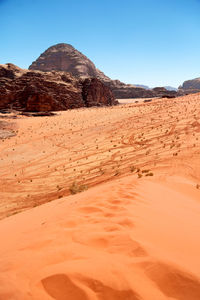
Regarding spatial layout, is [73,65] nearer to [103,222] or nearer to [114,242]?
[103,222]

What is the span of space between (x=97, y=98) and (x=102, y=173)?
31707 millimetres

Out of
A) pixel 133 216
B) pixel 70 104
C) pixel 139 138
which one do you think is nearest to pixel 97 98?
pixel 70 104

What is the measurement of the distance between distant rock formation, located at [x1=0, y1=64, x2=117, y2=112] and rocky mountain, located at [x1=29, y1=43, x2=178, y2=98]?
33.5 m

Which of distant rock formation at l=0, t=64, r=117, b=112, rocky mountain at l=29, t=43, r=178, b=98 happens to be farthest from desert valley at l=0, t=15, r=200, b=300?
rocky mountain at l=29, t=43, r=178, b=98

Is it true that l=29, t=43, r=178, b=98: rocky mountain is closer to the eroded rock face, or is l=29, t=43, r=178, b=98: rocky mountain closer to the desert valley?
the eroded rock face

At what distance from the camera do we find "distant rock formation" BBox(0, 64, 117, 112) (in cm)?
2959

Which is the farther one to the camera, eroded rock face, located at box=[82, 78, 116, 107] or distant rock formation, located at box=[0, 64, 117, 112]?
eroded rock face, located at box=[82, 78, 116, 107]

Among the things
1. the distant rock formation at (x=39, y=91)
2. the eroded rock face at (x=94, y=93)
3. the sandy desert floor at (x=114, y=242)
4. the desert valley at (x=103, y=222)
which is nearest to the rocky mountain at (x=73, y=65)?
the eroded rock face at (x=94, y=93)

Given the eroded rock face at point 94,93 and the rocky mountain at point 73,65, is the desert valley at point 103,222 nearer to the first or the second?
the eroded rock face at point 94,93

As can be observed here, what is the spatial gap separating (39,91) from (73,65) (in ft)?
174

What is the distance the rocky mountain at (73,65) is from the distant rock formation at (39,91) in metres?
33.5

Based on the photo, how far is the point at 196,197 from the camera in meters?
4.29

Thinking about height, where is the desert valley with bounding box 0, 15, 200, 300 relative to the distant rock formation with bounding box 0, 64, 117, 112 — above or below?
below

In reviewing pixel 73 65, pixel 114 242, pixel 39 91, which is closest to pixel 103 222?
pixel 114 242
